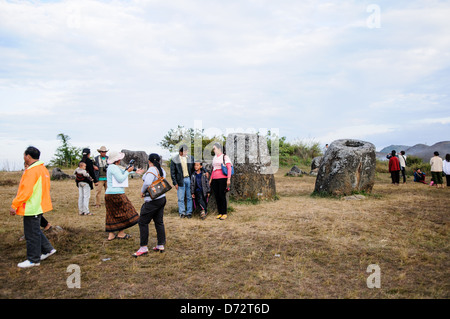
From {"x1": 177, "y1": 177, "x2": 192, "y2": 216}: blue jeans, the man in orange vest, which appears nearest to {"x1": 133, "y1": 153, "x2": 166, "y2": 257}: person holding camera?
the man in orange vest

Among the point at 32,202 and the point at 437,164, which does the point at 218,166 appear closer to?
the point at 32,202

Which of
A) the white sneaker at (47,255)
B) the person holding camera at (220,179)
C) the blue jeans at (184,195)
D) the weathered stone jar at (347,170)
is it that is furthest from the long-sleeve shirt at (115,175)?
the weathered stone jar at (347,170)

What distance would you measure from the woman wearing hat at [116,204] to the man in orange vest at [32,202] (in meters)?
1.15

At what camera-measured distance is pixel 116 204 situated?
6.31 m

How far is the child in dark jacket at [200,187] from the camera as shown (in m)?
8.45

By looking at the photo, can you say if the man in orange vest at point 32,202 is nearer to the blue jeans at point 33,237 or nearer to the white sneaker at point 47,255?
the blue jeans at point 33,237

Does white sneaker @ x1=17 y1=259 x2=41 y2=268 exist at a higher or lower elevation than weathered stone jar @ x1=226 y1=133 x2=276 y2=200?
lower

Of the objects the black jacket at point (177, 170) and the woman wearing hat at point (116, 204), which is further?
the black jacket at point (177, 170)

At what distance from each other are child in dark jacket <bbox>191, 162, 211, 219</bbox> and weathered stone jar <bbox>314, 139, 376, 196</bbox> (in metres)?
4.91

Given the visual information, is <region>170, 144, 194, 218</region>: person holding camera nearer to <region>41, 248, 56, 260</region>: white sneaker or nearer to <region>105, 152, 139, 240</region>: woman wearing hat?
<region>105, 152, 139, 240</region>: woman wearing hat

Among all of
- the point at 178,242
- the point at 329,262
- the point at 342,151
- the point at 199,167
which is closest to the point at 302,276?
the point at 329,262

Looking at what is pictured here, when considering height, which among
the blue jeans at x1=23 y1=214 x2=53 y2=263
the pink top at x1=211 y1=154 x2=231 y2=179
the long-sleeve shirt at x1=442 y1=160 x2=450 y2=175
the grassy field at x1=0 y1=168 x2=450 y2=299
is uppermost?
the pink top at x1=211 y1=154 x2=231 y2=179

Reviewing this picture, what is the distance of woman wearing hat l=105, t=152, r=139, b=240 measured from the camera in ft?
20.1

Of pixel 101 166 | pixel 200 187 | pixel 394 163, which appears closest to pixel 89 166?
pixel 101 166
